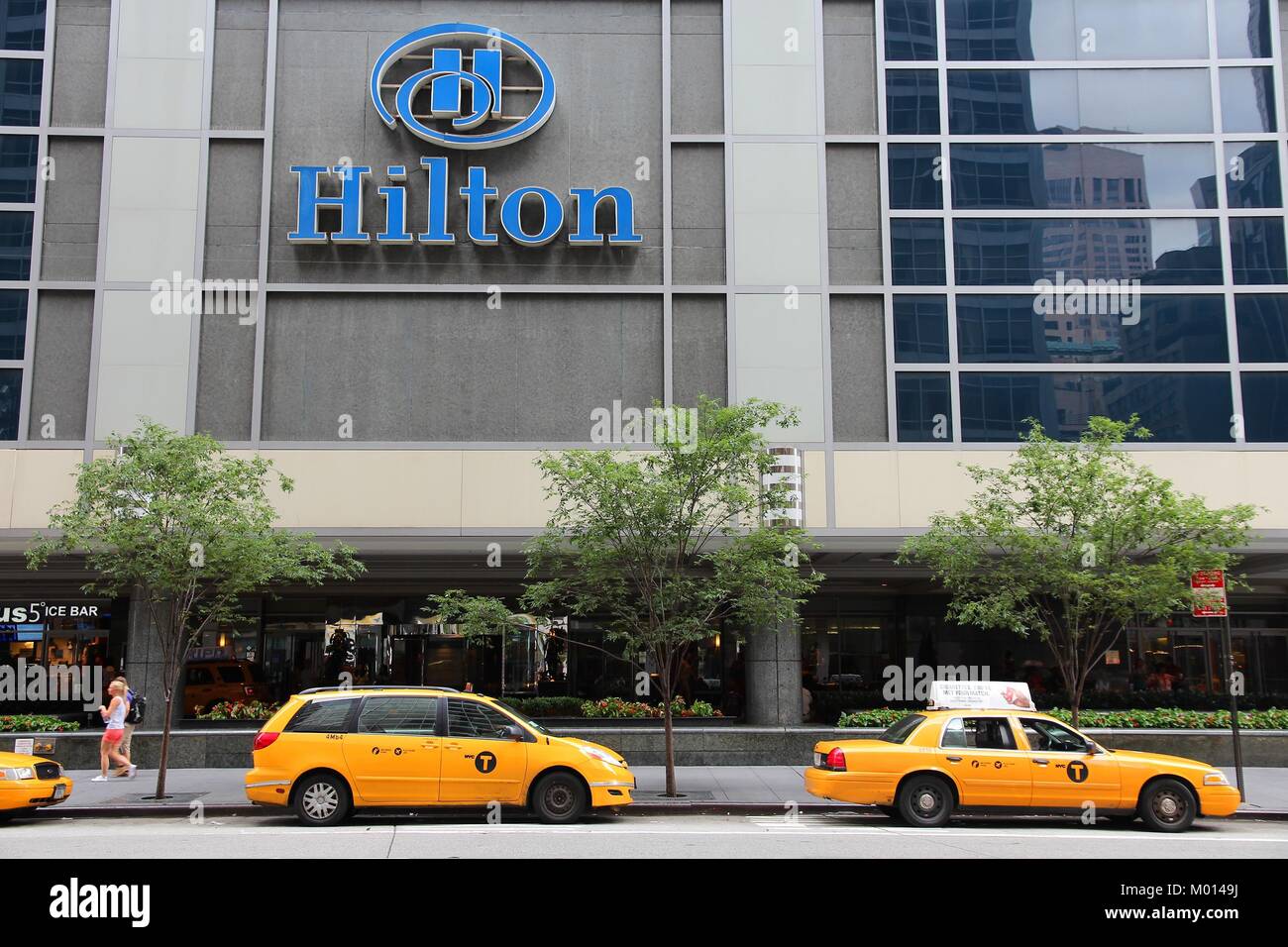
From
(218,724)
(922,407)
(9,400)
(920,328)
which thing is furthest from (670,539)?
(9,400)

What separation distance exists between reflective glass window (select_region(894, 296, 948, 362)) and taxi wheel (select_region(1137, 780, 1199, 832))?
1001 centimetres

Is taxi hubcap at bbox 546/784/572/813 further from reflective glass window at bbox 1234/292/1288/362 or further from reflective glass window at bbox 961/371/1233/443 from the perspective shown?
reflective glass window at bbox 1234/292/1288/362

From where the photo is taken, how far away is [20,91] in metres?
21.3

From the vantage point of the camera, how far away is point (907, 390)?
2116cm

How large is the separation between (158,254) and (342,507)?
6.11 meters

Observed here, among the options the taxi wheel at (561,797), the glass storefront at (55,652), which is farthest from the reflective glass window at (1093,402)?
the glass storefront at (55,652)

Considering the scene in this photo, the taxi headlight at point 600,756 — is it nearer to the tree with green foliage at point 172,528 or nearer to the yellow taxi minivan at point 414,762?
the yellow taxi minivan at point 414,762

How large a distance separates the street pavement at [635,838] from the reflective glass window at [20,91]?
1405 cm

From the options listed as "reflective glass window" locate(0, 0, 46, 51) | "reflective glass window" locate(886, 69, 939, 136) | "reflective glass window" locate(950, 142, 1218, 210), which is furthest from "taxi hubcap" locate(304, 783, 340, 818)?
"reflective glass window" locate(0, 0, 46, 51)

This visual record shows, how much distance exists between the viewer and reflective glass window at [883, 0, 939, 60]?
877 inches

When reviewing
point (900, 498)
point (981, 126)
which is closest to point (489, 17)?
point (981, 126)

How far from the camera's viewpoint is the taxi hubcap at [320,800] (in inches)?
517

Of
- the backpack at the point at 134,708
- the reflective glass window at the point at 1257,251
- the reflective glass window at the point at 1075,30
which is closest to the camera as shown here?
the backpack at the point at 134,708

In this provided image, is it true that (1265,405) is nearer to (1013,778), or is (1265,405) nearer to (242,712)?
(1013,778)
